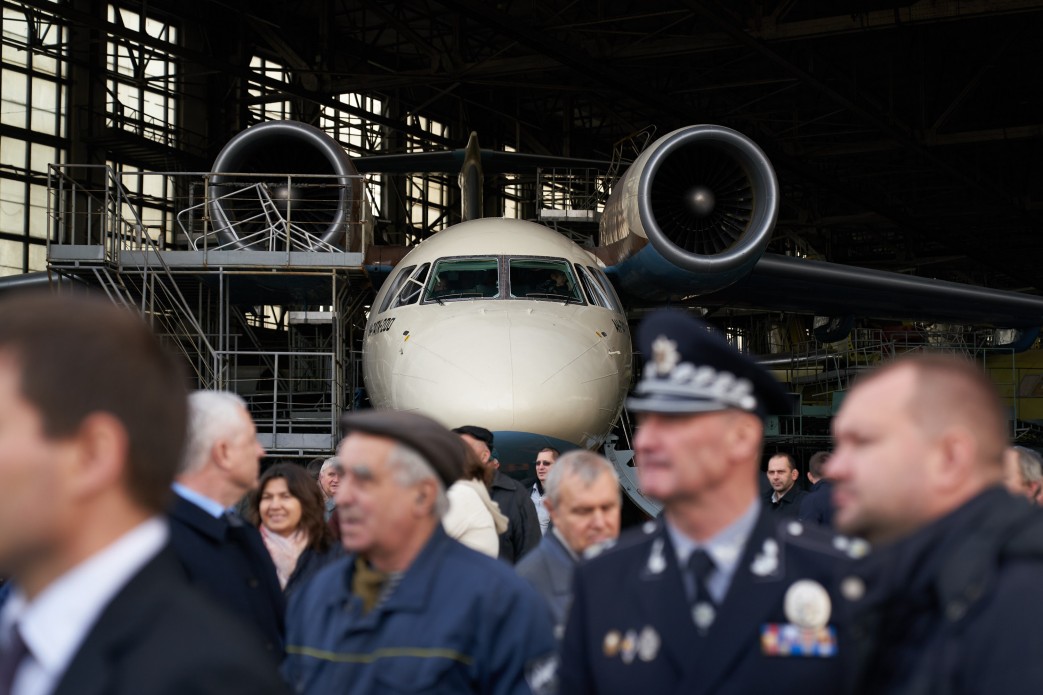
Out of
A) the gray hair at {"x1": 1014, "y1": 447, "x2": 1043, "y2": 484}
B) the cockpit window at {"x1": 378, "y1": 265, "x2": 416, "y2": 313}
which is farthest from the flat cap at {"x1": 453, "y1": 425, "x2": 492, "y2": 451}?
the cockpit window at {"x1": 378, "y1": 265, "x2": 416, "y2": 313}

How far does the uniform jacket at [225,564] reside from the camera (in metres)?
3.09

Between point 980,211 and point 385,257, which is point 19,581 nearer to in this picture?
point 385,257

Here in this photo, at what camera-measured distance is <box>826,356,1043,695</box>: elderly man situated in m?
1.80

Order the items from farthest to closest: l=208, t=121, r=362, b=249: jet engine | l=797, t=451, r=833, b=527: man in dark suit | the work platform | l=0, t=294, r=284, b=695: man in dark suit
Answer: l=208, t=121, r=362, b=249: jet engine < the work platform < l=797, t=451, r=833, b=527: man in dark suit < l=0, t=294, r=284, b=695: man in dark suit

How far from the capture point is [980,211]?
34.7 m

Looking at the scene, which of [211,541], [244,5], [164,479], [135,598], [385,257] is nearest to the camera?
[135,598]

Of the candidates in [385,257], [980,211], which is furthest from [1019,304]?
[980,211]

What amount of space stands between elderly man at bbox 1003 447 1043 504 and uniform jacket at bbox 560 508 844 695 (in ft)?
10.0

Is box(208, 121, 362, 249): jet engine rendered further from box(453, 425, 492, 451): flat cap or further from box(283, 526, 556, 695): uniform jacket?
box(283, 526, 556, 695): uniform jacket

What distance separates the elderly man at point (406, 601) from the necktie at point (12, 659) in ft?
3.80

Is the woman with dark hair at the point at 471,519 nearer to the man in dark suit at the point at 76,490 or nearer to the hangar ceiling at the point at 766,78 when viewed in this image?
the man in dark suit at the point at 76,490

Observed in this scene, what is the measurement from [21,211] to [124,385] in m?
24.1

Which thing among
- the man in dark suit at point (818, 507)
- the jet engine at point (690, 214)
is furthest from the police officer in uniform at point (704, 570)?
the jet engine at point (690, 214)

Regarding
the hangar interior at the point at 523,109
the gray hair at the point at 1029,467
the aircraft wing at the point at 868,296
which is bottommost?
the gray hair at the point at 1029,467
